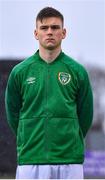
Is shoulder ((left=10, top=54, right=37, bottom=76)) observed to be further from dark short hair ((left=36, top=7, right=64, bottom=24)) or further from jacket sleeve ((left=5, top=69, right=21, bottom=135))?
dark short hair ((left=36, top=7, right=64, bottom=24))

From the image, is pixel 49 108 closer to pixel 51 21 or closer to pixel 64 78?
pixel 64 78

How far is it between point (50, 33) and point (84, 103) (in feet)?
2.10

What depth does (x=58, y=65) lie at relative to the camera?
6621 mm

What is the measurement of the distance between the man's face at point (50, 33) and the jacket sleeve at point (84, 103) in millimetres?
330

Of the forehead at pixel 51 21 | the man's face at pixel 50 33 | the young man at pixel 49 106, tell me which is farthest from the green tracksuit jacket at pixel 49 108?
the forehead at pixel 51 21

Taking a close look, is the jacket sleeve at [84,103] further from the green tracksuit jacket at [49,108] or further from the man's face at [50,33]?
the man's face at [50,33]

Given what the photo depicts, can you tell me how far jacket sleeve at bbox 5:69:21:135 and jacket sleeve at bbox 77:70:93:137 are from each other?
1.57 ft

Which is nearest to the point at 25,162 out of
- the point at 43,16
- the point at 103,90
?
the point at 43,16

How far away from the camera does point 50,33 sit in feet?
21.4

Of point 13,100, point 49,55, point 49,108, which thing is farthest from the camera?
point 13,100

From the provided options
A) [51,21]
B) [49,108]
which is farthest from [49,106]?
[51,21]

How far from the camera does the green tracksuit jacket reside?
645 centimetres

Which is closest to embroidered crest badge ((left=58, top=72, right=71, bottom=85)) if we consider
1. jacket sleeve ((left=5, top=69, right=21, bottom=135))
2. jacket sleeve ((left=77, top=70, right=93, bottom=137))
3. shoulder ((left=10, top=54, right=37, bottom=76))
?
jacket sleeve ((left=77, top=70, right=93, bottom=137))

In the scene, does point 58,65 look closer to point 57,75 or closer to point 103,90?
point 57,75
